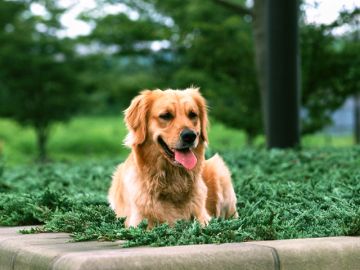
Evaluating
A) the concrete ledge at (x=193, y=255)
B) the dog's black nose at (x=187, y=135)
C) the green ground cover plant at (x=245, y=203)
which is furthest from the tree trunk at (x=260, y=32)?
the concrete ledge at (x=193, y=255)

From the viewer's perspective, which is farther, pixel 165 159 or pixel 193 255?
pixel 165 159

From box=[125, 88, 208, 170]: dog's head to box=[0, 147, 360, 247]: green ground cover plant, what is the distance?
1.91 feet

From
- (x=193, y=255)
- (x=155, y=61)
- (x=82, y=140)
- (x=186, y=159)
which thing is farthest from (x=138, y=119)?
(x=82, y=140)

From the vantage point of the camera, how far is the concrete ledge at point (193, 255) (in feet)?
14.5

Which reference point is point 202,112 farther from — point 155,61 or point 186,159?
point 155,61

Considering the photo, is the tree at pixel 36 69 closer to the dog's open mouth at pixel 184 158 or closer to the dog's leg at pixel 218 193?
the dog's leg at pixel 218 193

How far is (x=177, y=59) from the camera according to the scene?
78.8ft

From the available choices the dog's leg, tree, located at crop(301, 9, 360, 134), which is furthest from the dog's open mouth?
tree, located at crop(301, 9, 360, 134)

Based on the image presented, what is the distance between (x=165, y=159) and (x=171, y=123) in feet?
1.07

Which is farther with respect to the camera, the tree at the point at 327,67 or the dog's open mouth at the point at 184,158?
the tree at the point at 327,67

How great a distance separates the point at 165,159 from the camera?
6.17 metres

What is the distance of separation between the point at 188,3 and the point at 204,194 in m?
17.0

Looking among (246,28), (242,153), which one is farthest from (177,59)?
(242,153)

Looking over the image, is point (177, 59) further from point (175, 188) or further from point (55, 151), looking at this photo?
point (175, 188)
